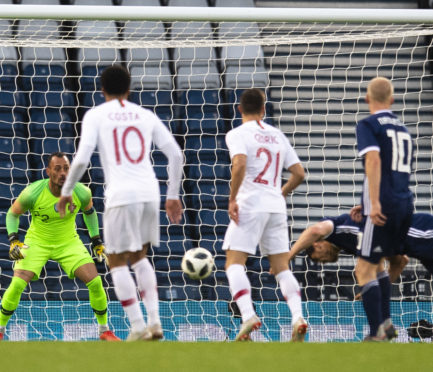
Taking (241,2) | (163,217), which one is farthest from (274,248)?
(241,2)

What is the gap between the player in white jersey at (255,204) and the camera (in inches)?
214

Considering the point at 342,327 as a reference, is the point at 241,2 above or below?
above

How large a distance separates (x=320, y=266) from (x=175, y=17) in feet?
11.7

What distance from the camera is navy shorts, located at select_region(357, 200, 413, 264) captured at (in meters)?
5.23

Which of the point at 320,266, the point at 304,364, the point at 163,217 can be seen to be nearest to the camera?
the point at 304,364

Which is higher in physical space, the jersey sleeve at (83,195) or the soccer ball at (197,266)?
the jersey sleeve at (83,195)

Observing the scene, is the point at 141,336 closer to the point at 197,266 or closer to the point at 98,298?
the point at 197,266

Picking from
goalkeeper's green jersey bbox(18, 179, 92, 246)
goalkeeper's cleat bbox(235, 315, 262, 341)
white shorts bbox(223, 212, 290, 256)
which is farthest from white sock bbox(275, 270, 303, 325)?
goalkeeper's green jersey bbox(18, 179, 92, 246)

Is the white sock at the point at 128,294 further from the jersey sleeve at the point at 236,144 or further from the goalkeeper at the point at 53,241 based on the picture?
the goalkeeper at the point at 53,241

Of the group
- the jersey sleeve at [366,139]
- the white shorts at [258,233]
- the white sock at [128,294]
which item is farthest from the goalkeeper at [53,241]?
the jersey sleeve at [366,139]

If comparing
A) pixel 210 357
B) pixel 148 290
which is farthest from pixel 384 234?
pixel 210 357

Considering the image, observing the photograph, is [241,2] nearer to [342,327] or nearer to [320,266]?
[320,266]

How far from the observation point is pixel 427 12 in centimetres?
736

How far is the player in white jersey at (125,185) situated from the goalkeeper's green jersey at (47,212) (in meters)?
2.43
